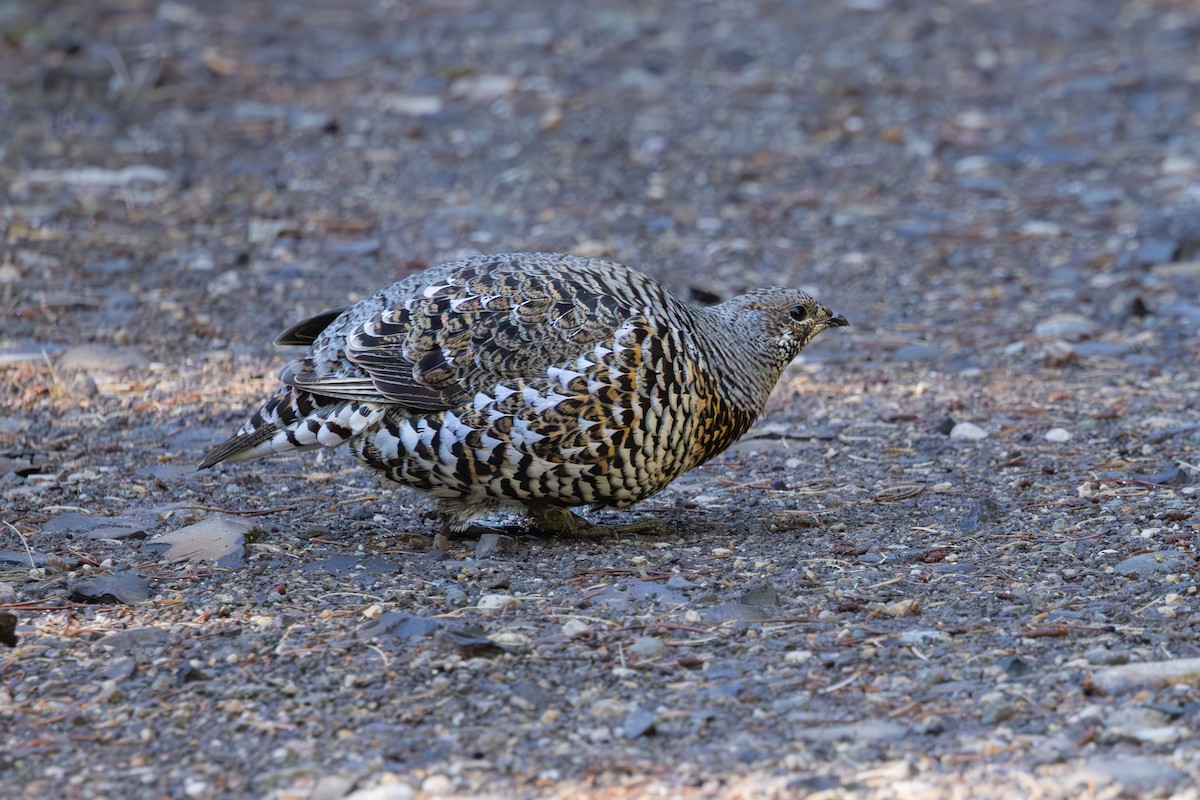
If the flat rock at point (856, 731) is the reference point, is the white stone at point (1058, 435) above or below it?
below

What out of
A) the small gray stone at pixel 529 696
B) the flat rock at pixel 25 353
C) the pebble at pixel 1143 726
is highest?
the flat rock at pixel 25 353

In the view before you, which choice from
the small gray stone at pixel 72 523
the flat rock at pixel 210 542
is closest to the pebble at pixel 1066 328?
the flat rock at pixel 210 542

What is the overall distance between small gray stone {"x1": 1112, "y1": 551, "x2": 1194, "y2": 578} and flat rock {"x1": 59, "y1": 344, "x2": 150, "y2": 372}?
4.99 m

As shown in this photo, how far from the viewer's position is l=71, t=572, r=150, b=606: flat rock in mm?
4770

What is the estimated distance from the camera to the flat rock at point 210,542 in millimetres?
5191

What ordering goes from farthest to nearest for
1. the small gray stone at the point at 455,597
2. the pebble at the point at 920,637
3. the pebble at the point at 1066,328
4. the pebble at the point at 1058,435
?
the pebble at the point at 1066,328 → the pebble at the point at 1058,435 → the small gray stone at the point at 455,597 → the pebble at the point at 920,637

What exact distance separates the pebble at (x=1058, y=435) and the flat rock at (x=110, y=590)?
3960mm

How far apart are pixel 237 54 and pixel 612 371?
1001 centimetres

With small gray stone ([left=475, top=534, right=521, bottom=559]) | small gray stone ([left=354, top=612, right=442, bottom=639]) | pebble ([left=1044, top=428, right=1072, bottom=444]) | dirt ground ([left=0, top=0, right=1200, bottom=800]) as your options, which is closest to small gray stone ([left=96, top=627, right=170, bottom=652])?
dirt ground ([left=0, top=0, right=1200, bottom=800])

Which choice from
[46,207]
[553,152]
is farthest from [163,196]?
[553,152]

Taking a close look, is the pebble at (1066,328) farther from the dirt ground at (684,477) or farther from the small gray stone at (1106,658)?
the small gray stone at (1106,658)

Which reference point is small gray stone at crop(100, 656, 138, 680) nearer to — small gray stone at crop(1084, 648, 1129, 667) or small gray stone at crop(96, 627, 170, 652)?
small gray stone at crop(96, 627, 170, 652)

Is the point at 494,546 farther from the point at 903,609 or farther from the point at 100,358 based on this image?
the point at 100,358

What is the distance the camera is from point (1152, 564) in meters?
4.98
